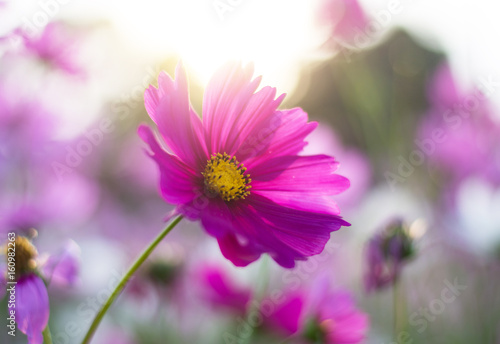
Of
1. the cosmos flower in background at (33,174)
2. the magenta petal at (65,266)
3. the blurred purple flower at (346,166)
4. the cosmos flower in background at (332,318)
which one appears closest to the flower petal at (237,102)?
the magenta petal at (65,266)

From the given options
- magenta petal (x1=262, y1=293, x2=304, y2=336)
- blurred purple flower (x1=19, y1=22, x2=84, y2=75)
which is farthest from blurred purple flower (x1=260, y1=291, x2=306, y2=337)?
blurred purple flower (x1=19, y1=22, x2=84, y2=75)

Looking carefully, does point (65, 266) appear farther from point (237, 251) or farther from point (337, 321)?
point (337, 321)

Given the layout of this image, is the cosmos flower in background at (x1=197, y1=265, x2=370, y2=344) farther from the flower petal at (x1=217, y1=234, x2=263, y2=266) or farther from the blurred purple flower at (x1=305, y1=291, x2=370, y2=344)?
the flower petal at (x1=217, y1=234, x2=263, y2=266)

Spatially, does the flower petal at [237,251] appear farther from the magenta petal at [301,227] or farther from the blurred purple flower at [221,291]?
the blurred purple flower at [221,291]

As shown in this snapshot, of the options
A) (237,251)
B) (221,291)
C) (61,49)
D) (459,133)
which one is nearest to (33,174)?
(61,49)

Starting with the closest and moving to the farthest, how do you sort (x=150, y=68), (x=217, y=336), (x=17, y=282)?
(x=17, y=282) < (x=150, y=68) < (x=217, y=336)

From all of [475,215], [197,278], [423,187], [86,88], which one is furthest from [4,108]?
[423,187]

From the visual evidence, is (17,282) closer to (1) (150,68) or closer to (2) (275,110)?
(2) (275,110)
